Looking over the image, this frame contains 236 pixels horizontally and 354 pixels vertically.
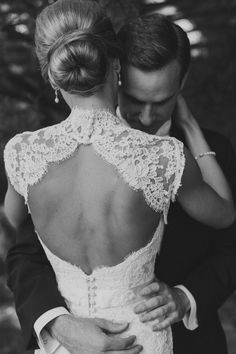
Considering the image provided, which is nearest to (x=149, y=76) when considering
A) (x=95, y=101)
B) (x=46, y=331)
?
(x=95, y=101)

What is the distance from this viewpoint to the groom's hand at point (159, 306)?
216 centimetres

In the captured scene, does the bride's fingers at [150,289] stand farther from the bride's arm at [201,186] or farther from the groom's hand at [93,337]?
the bride's arm at [201,186]

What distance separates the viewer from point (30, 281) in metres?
2.40

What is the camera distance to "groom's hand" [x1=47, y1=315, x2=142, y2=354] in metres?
2.11

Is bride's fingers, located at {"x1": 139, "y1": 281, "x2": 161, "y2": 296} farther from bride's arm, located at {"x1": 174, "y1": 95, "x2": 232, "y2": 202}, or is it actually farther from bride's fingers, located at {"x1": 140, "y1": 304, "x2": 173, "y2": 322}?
bride's arm, located at {"x1": 174, "y1": 95, "x2": 232, "y2": 202}

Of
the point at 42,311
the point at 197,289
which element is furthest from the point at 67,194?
the point at 197,289

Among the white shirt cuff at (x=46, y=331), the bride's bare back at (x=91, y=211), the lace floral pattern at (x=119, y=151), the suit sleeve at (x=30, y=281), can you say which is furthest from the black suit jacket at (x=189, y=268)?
the lace floral pattern at (x=119, y=151)

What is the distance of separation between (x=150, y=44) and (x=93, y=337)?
0.99m

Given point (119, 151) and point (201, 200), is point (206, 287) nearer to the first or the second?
point (201, 200)

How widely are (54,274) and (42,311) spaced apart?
0.19 metres

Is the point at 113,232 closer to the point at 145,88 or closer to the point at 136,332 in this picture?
the point at 136,332

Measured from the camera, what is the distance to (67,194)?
6.63 feet

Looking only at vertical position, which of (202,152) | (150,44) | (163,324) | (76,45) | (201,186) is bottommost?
(163,324)

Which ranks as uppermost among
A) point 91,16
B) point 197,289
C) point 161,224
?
point 91,16
